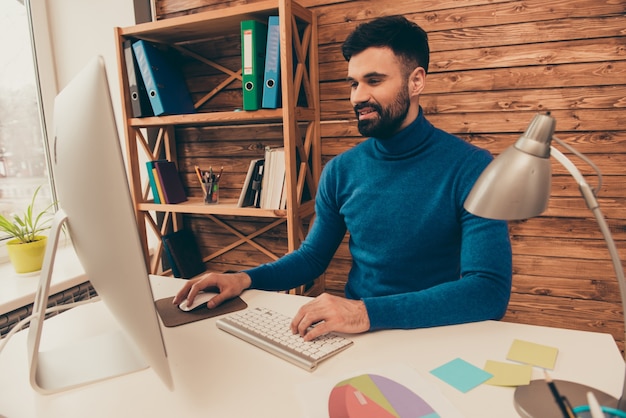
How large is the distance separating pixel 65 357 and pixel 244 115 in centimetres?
128

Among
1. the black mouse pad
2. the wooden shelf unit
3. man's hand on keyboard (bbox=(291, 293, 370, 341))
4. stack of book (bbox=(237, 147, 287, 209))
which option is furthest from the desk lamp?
stack of book (bbox=(237, 147, 287, 209))

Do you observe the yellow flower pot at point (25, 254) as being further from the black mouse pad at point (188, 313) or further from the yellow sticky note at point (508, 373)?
the yellow sticky note at point (508, 373)

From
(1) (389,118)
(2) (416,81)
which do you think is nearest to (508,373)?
(1) (389,118)

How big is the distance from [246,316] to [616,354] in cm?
74

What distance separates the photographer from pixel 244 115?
1.89 meters

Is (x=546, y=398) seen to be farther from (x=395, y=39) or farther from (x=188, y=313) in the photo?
(x=395, y=39)

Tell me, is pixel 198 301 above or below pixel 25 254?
above

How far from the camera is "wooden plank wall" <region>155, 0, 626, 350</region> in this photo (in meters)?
1.67

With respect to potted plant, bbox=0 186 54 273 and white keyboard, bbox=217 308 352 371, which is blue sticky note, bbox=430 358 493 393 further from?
potted plant, bbox=0 186 54 273

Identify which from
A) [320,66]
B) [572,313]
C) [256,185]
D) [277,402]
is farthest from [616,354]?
[320,66]

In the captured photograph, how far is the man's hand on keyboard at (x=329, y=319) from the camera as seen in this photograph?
861 mm

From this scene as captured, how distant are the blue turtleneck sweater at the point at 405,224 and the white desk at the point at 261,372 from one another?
0.64 ft

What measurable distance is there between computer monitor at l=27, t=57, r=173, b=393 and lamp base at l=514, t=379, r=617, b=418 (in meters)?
0.52

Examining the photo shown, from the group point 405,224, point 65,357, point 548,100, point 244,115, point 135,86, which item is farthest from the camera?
point 135,86
